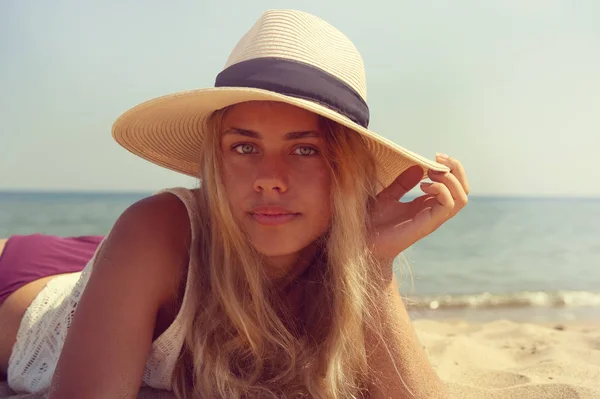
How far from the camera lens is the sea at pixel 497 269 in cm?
695

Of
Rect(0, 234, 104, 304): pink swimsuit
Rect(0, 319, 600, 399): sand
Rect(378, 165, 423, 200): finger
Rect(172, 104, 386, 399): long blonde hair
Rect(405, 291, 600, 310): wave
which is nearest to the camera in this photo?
Rect(172, 104, 386, 399): long blonde hair

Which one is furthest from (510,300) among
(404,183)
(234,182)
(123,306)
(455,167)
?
(123,306)

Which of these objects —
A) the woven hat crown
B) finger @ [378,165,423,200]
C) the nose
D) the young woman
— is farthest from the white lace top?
finger @ [378,165,423,200]

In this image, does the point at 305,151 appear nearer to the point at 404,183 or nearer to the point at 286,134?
the point at 286,134

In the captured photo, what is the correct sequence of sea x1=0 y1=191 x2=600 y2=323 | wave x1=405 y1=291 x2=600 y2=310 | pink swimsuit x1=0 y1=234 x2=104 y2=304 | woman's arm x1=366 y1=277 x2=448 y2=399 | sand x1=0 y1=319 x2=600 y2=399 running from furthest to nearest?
wave x1=405 y1=291 x2=600 y2=310 < sea x1=0 y1=191 x2=600 y2=323 < pink swimsuit x1=0 y1=234 x2=104 y2=304 < sand x1=0 y1=319 x2=600 y2=399 < woman's arm x1=366 y1=277 x2=448 y2=399

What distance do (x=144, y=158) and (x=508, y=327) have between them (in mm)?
4016

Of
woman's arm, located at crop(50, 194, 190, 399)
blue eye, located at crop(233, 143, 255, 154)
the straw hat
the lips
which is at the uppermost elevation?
the straw hat

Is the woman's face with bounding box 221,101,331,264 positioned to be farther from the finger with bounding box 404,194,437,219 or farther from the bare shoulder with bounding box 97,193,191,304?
the finger with bounding box 404,194,437,219

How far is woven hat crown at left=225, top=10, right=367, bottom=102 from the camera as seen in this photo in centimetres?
214

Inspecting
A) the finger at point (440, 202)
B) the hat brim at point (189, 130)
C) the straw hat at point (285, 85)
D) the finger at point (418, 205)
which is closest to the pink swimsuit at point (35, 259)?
the hat brim at point (189, 130)

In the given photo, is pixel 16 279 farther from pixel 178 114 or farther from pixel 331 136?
pixel 331 136

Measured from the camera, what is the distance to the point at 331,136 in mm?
2283

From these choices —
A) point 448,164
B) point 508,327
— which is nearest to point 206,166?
point 448,164

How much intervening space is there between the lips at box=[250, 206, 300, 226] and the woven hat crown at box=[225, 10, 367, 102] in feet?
1.91
